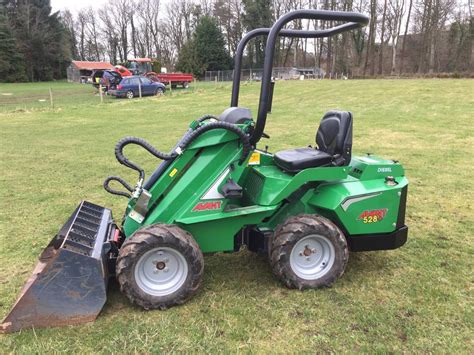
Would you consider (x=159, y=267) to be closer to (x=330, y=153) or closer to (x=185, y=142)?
(x=185, y=142)

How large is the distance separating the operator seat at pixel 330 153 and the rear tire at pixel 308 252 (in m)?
0.47

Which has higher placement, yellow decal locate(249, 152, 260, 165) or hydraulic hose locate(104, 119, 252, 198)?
hydraulic hose locate(104, 119, 252, 198)

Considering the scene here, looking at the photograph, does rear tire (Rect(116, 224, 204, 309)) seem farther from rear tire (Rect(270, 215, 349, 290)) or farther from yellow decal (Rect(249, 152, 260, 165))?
yellow decal (Rect(249, 152, 260, 165))

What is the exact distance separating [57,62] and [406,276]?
2733 inches

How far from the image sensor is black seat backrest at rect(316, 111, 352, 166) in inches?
149

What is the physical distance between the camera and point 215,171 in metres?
3.50

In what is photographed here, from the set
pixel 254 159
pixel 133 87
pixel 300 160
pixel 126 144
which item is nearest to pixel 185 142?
pixel 126 144

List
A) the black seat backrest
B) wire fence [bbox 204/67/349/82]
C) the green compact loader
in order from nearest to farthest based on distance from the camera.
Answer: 1. the green compact loader
2. the black seat backrest
3. wire fence [bbox 204/67/349/82]

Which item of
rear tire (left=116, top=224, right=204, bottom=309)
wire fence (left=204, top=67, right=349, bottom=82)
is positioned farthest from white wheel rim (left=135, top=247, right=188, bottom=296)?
wire fence (left=204, top=67, right=349, bottom=82)

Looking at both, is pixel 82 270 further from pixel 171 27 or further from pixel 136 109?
pixel 171 27

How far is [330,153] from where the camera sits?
3.92 meters

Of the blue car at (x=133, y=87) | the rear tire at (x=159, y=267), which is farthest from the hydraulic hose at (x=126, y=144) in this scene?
the blue car at (x=133, y=87)

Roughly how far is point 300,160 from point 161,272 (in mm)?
1487

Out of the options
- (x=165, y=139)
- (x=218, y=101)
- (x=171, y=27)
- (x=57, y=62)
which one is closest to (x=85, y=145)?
(x=165, y=139)
